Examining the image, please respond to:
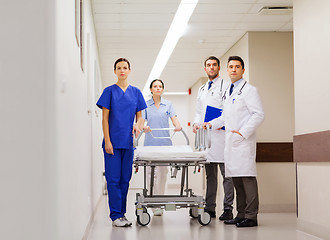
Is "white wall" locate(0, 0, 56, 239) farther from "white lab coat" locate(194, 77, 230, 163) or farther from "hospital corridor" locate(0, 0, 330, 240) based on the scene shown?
"white lab coat" locate(194, 77, 230, 163)

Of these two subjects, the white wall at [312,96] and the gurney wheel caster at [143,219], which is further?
the gurney wheel caster at [143,219]

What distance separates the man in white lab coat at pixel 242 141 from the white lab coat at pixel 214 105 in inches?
18.0

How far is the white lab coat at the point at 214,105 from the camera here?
16.9 ft

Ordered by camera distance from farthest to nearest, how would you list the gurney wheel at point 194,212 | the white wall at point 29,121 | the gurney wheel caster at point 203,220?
the gurney wheel at point 194,212 < the gurney wheel caster at point 203,220 < the white wall at point 29,121

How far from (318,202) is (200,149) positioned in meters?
1.23

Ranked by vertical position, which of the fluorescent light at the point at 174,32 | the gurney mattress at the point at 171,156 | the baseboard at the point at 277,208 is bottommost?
the baseboard at the point at 277,208

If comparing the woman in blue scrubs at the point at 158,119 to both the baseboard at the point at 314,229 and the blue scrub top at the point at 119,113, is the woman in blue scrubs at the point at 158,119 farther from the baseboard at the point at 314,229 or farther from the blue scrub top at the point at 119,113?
the baseboard at the point at 314,229

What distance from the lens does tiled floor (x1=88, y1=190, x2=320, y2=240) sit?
4.06 m

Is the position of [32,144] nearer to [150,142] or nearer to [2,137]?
[2,137]

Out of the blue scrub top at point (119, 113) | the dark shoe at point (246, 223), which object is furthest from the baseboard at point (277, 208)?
the blue scrub top at point (119, 113)

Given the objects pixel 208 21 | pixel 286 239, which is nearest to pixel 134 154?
pixel 286 239

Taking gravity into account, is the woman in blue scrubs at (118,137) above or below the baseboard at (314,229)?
above

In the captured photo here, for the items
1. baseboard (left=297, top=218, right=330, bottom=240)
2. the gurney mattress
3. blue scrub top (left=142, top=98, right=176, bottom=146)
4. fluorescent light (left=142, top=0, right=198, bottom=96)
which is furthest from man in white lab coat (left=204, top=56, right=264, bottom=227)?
fluorescent light (left=142, top=0, right=198, bottom=96)

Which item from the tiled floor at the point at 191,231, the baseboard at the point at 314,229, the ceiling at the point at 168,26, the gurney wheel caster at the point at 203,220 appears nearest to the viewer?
the baseboard at the point at 314,229
